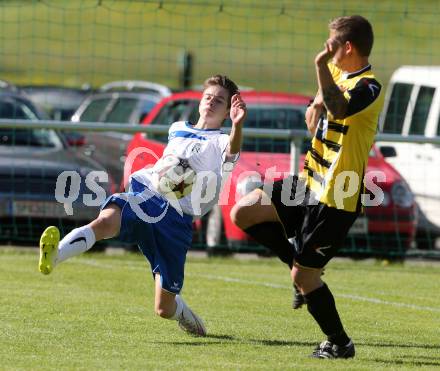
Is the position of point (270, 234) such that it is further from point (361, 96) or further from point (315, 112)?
point (361, 96)

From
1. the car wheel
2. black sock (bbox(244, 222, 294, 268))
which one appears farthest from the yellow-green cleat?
the car wheel

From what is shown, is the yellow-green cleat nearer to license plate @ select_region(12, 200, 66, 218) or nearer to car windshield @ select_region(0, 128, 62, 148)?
license plate @ select_region(12, 200, 66, 218)

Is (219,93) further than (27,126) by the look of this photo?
No

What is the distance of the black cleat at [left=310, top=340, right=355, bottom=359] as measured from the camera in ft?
24.2

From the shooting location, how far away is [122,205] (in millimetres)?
7891

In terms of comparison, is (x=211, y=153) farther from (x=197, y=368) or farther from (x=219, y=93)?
(x=197, y=368)

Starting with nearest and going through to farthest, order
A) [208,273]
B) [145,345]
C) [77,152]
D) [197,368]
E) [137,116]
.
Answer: [197,368], [145,345], [208,273], [77,152], [137,116]

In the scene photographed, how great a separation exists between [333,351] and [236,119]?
1466 millimetres

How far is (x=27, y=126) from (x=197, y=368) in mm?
6758

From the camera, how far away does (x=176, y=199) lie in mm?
8062

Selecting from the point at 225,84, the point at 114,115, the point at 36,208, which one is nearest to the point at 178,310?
the point at 225,84

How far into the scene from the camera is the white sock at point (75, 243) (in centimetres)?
748

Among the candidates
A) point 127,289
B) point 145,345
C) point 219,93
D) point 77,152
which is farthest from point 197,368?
point 77,152

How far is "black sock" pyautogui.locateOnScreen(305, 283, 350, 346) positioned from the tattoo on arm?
1065mm
